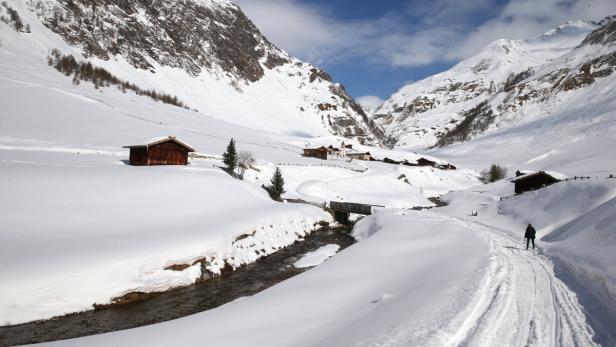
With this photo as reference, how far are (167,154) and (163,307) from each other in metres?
31.2

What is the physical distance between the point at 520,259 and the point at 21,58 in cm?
13730

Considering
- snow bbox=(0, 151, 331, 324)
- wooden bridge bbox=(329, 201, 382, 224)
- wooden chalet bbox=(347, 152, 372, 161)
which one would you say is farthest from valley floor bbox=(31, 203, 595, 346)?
wooden chalet bbox=(347, 152, 372, 161)

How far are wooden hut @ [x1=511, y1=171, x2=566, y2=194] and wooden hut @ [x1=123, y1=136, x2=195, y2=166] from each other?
48.6m

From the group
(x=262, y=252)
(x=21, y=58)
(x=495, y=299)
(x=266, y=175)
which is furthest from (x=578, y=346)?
(x=21, y=58)

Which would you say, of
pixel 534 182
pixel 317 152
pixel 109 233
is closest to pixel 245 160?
pixel 109 233

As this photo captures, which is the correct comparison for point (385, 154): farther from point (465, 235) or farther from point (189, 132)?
point (465, 235)

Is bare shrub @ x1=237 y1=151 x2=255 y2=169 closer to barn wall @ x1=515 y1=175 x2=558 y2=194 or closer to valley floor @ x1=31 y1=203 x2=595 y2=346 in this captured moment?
valley floor @ x1=31 y1=203 x2=595 y2=346

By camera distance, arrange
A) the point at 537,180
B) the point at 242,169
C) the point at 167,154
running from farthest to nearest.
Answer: the point at 242,169
the point at 537,180
the point at 167,154

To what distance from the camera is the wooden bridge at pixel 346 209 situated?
146 ft

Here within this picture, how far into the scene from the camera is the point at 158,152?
41906 millimetres

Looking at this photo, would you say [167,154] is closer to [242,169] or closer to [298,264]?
[242,169]

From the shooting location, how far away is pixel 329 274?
16.0 meters

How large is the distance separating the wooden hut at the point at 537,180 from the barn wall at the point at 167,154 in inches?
1913

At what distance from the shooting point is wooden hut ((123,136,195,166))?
4069cm
